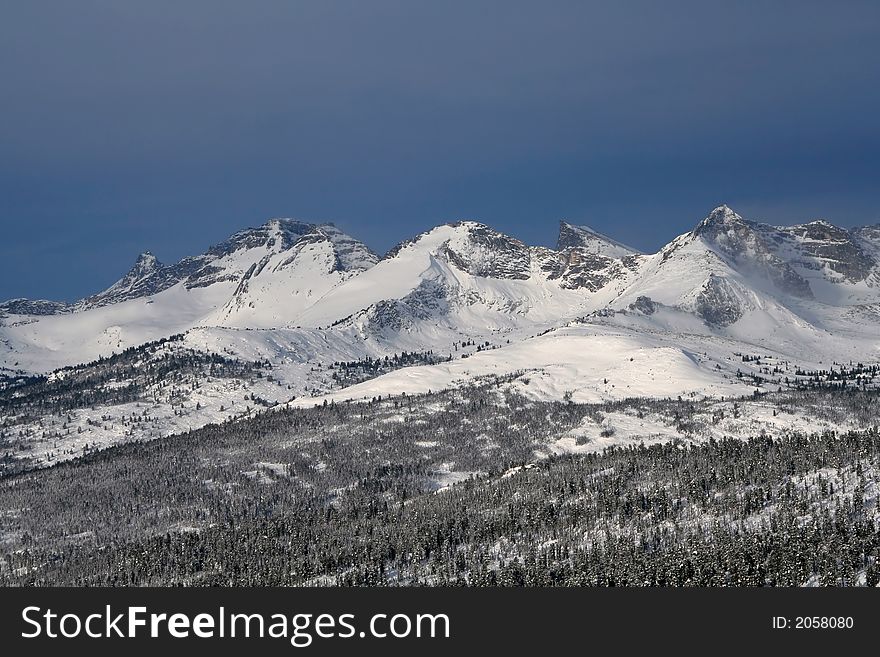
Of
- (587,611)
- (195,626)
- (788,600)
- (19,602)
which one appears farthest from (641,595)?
(19,602)

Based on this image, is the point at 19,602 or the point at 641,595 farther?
the point at 641,595

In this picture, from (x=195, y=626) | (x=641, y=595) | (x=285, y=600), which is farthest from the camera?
(x=641, y=595)

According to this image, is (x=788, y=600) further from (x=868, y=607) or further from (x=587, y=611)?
(x=587, y=611)

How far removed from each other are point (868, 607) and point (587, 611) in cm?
4203

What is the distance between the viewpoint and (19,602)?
127 metres

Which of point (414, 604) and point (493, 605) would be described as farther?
point (493, 605)

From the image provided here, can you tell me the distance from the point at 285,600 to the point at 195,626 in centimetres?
1504

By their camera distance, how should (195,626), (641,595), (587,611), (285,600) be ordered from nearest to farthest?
1. (195,626)
2. (285,600)
3. (641,595)
4. (587,611)

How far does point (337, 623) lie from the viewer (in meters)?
119

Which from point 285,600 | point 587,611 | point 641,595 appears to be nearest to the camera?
point 285,600

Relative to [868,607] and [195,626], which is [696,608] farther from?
[195,626]

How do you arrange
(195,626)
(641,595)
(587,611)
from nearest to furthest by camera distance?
(195,626)
(641,595)
(587,611)

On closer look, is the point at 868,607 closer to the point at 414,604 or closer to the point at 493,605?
the point at 493,605

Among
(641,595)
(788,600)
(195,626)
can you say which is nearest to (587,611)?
(641,595)
